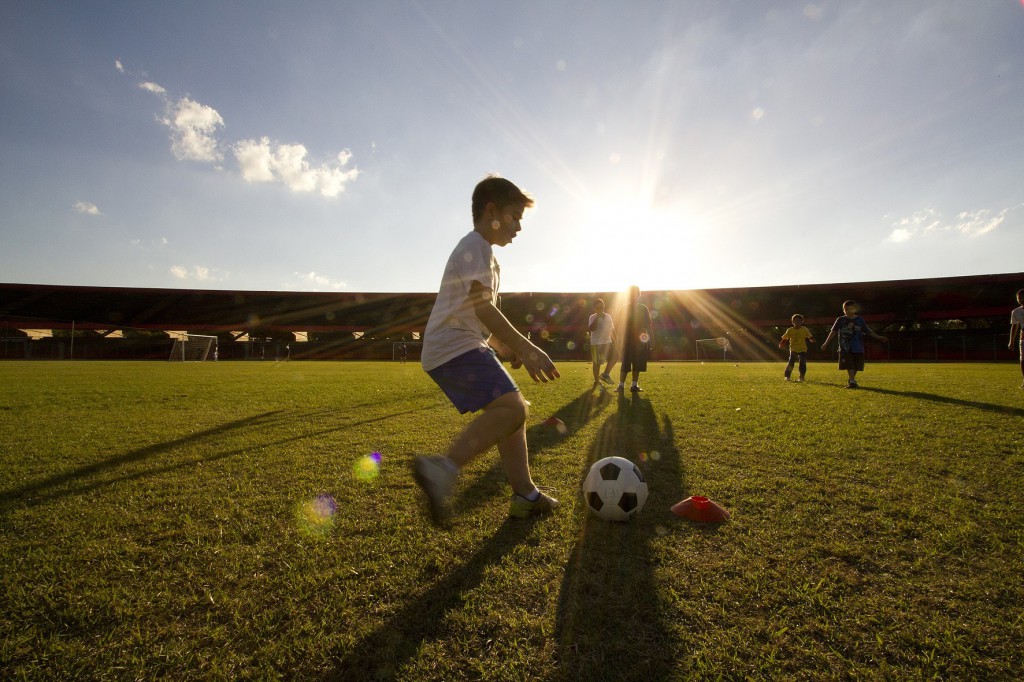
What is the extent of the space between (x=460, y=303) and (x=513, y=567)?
4.04ft

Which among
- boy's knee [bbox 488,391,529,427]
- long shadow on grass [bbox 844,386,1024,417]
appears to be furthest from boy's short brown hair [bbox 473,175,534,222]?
long shadow on grass [bbox 844,386,1024,417]

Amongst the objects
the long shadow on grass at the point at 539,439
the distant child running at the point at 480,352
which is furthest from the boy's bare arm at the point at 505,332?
the long shadow on grass at the point at 539,439

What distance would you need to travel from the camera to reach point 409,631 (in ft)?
4.92

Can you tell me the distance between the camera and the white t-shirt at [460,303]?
230 centimetres

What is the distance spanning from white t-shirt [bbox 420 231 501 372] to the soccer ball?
97cm

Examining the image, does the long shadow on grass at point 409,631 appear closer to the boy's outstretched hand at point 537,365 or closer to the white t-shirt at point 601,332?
the boy's outstretched hand at point 537,365

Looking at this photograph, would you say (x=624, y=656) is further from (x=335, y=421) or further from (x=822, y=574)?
(x=335, y=421)

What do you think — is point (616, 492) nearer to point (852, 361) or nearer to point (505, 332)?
point (505, 332)

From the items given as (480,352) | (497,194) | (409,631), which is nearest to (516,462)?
(480,352)

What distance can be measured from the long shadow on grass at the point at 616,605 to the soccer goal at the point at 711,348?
106 feet

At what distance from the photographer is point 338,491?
116 inches

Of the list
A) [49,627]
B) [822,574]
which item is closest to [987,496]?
[822,574]

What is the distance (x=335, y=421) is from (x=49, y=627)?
165 inches

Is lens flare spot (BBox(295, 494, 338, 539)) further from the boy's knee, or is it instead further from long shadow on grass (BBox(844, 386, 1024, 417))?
long shadow on grass (BBox(844, 386, 1024, 417))
